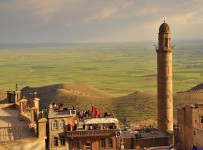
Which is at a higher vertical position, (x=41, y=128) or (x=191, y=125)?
(x=41, y=128)

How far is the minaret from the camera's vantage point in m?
60.7

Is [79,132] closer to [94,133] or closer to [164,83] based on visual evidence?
[94,133]

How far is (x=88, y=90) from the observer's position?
123000 mm

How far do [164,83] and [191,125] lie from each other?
15890 millimetres

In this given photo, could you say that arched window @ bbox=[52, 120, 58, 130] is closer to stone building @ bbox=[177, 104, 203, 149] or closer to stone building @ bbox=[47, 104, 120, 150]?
stone building @ bbox=[47, 104, 120, 150]

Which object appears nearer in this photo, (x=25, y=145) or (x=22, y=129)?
(x=25, y=145)

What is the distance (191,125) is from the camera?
1815 inches

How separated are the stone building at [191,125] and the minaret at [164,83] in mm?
11056

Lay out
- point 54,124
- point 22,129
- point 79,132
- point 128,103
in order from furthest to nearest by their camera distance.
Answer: point 128,103
point 79,132
point 54,124
point 22,129

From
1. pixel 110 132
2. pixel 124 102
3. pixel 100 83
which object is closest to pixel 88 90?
pixel 124 102

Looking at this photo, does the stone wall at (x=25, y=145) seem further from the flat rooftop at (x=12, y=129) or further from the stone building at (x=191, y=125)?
the stone building at (x=191, y=125)

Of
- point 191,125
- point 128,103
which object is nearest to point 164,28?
point 191,125

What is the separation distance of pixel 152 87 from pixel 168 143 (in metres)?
105

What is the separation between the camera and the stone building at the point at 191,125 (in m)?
44.5
